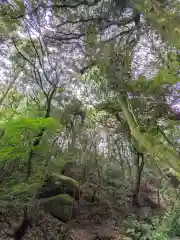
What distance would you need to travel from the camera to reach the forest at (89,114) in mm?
2795

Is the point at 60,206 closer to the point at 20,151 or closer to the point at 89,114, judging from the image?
the point at 89,114

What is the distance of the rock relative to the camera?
22.9 feet

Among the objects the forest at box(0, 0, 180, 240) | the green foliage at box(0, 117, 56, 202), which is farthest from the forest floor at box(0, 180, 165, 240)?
the green foliage at box(0, 117, 56, 202)

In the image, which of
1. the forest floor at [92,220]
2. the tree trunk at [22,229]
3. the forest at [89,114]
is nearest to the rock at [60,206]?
the forest at [89,114]

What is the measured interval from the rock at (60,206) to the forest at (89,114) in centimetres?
3

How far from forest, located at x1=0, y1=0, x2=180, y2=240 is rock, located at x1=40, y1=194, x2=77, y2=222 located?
0.09 ft

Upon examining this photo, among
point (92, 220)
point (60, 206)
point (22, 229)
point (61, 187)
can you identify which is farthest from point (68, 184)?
point (22, 229)

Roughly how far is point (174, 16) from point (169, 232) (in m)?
6.04

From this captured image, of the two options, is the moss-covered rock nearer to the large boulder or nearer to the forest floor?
the large boulder

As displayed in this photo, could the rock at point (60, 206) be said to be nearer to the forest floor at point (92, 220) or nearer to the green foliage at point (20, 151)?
the forest floor at point (92, 220)

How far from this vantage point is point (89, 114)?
25.2 feet

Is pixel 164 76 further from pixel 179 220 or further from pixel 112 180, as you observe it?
pixel 112 180

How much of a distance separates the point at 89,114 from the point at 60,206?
2.79 meters

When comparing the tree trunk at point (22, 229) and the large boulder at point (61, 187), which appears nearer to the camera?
the tree trunk at point (22, 229)
